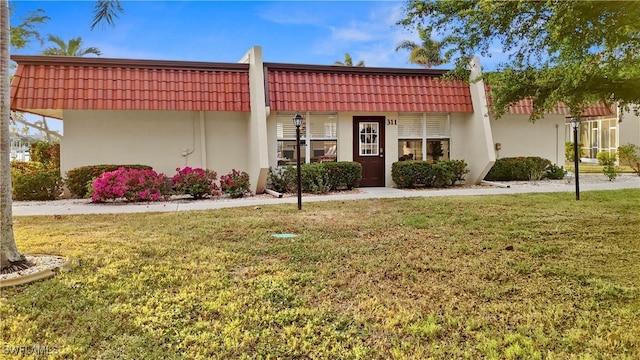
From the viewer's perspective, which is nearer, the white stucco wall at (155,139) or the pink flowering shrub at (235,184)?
the pink flowering shrub at (235,184)

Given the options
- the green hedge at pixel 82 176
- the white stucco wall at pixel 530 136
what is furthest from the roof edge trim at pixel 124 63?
the white stucco wall at pixel 530 136

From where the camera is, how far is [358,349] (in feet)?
9.50

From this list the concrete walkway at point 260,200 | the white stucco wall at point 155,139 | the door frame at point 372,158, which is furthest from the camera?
the door frame at point 372,158

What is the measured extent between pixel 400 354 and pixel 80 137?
449 inches

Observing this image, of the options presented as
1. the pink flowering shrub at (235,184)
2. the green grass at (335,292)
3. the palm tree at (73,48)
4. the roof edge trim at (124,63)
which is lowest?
the green grass at (335,292)

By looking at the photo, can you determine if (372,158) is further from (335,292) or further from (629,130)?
(629,130)

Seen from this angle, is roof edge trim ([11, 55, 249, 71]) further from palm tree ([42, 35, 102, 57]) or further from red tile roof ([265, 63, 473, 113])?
palm tree ([42, 35, 102, 57])

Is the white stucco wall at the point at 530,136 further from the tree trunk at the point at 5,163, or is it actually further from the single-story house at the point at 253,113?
the tree trunk at the point at 5,163

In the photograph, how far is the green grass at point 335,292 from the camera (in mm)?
2949

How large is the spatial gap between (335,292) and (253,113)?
8397 millimetres

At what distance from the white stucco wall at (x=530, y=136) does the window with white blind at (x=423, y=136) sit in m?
1.97

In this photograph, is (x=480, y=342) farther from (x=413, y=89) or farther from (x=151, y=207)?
(x=413, y=89)

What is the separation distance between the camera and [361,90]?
12695mm

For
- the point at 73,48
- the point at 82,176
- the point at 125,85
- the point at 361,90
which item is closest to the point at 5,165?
the point at 82,176
